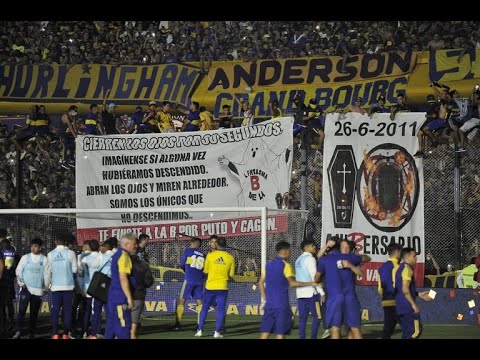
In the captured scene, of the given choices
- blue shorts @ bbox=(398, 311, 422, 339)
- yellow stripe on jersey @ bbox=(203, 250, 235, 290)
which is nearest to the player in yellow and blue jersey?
A: yellow stripe on jersey @ bbox=(203, 250, 235, 290)

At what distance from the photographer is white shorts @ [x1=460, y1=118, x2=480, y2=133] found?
23.8m

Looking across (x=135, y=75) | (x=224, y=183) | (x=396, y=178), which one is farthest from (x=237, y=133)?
(x=135, y=75)

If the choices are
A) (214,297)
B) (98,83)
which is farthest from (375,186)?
(98,83)

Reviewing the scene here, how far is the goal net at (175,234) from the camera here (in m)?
23.8

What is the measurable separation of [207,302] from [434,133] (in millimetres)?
6772

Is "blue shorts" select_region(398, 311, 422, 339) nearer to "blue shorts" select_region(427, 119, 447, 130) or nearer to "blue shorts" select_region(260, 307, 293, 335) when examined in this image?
"blue shorts" select_region(260, 307, 293, 335)

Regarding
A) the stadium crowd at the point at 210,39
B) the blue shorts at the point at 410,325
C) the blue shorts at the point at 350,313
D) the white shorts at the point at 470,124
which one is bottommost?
the blue shorts at the point at 410,325

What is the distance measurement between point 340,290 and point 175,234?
875 centimetres

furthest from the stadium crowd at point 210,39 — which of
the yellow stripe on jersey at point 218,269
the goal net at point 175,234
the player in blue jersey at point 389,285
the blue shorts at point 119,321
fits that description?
the blue shorts at point 119,321

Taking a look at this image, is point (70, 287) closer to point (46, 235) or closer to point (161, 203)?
point (46, 235)

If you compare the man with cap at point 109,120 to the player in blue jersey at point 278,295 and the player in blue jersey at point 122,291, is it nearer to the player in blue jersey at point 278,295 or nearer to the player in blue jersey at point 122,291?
the player in blue jersey at point 122,291

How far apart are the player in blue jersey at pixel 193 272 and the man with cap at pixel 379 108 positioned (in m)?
5.22

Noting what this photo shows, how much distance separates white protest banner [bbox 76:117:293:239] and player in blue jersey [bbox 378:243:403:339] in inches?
251

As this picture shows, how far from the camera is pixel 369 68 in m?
29.6
